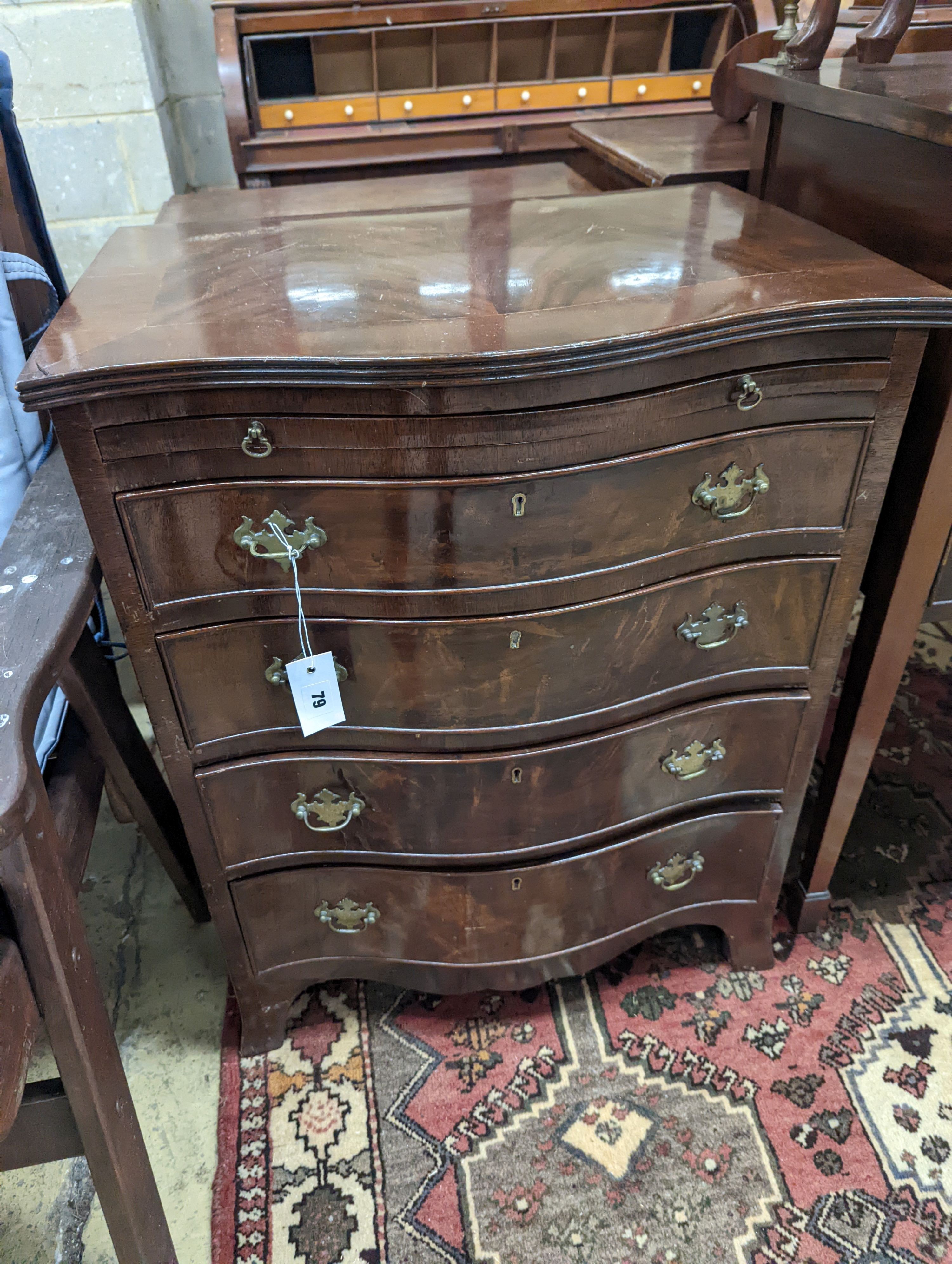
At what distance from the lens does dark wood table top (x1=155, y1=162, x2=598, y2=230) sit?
139cm

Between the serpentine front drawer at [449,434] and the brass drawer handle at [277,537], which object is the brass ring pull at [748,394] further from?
the brass drawer handle at [277,537]

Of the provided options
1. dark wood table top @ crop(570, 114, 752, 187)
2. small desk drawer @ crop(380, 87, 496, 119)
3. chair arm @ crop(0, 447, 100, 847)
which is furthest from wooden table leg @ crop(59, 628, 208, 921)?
small desk drawer @ crop(380, 87, 496, 119)

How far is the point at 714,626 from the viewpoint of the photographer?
40.1 inches

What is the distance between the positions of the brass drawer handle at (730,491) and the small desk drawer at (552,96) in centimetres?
159

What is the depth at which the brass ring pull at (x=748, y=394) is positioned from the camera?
0.85 meters

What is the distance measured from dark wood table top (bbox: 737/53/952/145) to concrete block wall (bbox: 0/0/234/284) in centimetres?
132

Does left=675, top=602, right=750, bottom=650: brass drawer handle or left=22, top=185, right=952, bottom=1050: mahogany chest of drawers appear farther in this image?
left=675, top=602, right=750, bottom=650: brass drawer handle

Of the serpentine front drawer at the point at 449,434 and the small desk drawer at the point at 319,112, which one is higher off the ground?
the small desk drawer at the point at 319,112

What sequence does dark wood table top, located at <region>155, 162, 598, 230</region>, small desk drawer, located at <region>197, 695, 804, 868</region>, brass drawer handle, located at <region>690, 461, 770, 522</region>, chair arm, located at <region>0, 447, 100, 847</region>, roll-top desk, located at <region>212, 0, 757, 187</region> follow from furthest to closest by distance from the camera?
roll-top desk, located at <region>212, 0, 757, 187</region> → dark wood table top, located at <region>155, 162, 598, 230</region> → small desk drawer, located at <region>197, 695, 804, 868</region> → brass drawer handle, located at <region>690, 461, 770, 522</region> → chair arm, located at <region>0, 447, 100, 847</region>

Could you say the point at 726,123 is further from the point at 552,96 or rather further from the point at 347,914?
the point at 347,914

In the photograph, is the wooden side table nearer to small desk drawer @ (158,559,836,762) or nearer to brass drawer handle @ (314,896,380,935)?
small desk drawer @ (158,559,836,762)

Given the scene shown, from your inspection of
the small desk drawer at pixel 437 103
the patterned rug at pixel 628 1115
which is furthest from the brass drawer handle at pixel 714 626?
the small desk drawer at pixel 437 103

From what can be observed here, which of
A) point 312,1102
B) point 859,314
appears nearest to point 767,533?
point 859,314

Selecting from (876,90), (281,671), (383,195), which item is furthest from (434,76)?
(281,671)
